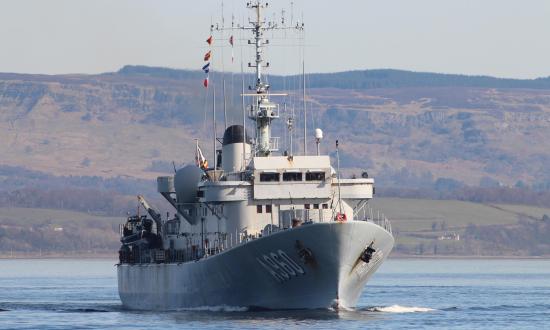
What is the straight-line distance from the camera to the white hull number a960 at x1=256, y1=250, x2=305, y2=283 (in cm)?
7112

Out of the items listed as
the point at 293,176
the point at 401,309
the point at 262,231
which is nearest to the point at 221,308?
the point at 262,231

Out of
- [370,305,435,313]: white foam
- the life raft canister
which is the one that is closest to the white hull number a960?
the life raft canister

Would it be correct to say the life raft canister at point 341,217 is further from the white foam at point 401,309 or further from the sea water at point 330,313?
the white foam at point 401,309

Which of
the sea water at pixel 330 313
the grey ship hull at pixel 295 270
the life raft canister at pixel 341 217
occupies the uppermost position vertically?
the life raft canister at pixel 341 217

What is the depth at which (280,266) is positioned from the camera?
71.6m

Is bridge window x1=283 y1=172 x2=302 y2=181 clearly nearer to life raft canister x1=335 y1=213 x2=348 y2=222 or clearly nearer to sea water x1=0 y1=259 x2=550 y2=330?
life raft canister x1=335 y1=213 x2=348 y2=222

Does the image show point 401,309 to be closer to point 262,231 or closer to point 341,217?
point 262,231

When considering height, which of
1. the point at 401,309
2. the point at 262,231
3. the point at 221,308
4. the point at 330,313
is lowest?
the point at 401,309

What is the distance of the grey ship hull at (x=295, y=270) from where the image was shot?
230 feet

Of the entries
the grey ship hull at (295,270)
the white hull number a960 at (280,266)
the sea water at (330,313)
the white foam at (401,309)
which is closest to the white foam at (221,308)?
the sea water at (330,313)

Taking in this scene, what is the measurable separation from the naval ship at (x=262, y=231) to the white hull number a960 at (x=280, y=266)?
49 millimetres

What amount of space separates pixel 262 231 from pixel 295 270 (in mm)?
4036

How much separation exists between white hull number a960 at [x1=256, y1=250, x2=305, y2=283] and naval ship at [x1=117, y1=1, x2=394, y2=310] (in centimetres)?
5

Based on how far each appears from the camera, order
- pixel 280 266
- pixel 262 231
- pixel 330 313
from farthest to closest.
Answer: pixel 262 231, pixel 280 266, pixel 330 313
